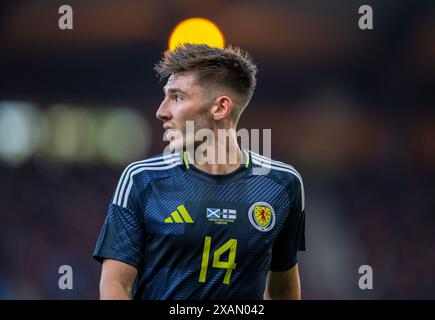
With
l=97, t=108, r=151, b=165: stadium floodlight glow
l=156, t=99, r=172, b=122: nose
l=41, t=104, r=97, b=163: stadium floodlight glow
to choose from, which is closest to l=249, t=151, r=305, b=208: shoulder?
l=156, t=99, r=172, b=122: nose

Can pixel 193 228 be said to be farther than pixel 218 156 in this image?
No

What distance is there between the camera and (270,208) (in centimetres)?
409

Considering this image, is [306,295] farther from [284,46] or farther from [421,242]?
[284,46]

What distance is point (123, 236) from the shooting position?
3754 millimetres

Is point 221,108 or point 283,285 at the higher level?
point 221,108

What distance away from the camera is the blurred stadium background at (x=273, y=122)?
37.5 feet

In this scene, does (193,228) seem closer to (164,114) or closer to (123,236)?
(123,236)

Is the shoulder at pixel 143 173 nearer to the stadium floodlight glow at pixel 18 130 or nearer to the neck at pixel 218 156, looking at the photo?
the neck at pixel 218 156

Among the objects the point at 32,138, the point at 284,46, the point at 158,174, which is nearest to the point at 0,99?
the point at 32,138

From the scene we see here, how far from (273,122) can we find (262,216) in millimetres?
8186

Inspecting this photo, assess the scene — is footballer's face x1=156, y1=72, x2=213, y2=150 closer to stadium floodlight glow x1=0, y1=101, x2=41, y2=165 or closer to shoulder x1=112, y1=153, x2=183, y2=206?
shoulder x1=112, y1=153, x2=183, y2=206

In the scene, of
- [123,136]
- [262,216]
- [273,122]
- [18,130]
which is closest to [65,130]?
[18,130]

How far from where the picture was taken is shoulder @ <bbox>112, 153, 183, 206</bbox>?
3.86 metres

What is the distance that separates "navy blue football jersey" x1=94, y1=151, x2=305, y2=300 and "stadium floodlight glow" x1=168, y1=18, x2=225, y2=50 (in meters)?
6.13
